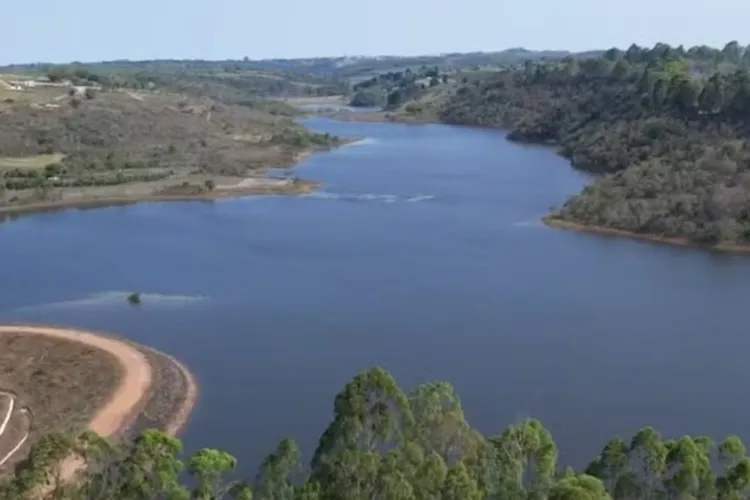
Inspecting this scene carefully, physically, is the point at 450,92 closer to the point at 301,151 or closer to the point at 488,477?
the point at 301,151

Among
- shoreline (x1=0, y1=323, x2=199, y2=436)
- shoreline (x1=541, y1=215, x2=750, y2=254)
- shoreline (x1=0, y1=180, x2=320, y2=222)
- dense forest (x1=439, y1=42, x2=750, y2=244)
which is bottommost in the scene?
shoreline (x1=0, y1=180, x2=320, y2=222)

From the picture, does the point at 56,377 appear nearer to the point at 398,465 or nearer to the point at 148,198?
the point at 398,465

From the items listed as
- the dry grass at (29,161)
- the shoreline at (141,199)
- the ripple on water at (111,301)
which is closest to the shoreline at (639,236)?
the shoreline at (141,199)

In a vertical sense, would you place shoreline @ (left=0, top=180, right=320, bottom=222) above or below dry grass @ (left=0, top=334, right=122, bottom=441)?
below

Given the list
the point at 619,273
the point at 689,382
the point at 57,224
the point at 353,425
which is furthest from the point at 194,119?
the point at 353,425

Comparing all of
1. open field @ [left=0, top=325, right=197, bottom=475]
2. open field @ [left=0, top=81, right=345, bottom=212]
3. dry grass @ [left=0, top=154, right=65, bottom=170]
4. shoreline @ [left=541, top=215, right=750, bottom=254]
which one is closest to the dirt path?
open field @ [left=0, top=325, right=197, bottom=475]

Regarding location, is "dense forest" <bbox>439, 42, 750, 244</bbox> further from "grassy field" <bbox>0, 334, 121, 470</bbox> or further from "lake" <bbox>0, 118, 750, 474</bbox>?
"grassy field" <bbox>0, 334, 121, 470</bbox>
